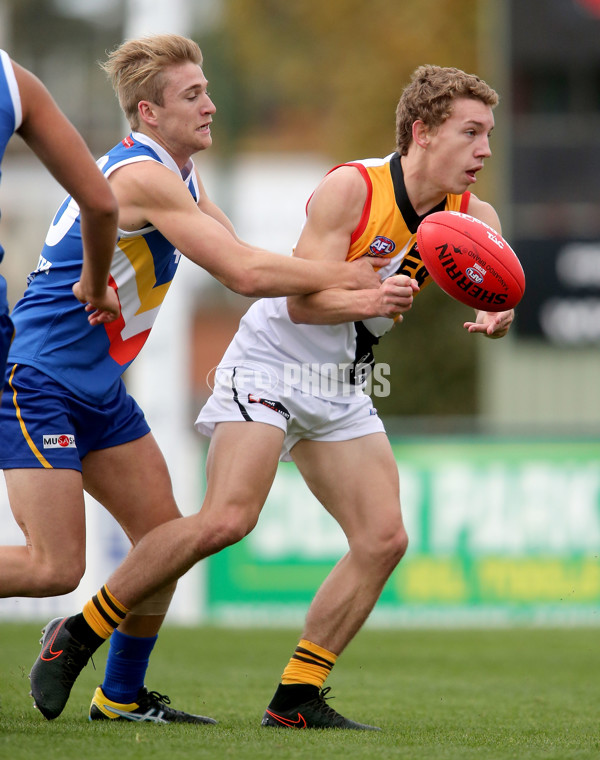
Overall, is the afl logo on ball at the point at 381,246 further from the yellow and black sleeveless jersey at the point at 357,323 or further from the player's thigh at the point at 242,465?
the player's thigh at the point at 242,465

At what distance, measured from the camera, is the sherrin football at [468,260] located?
13.4ft

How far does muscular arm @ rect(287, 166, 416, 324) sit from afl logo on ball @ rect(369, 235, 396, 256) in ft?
0.32

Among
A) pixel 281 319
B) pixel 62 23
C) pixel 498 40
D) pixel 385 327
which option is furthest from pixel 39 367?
pixel 62 23

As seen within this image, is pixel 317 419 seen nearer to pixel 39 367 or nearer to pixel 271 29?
pixel 39 367

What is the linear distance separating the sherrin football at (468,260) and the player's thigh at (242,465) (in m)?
0.81

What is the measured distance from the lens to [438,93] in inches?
164

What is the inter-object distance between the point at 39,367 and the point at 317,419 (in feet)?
3.29

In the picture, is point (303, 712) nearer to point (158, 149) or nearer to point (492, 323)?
point (492, 323)

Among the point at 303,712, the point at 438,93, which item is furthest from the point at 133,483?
the point at 438,93

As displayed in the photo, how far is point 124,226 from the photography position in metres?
Answer: 3.96

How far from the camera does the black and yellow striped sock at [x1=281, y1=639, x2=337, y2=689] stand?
419 cm

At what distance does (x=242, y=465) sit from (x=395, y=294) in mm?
785

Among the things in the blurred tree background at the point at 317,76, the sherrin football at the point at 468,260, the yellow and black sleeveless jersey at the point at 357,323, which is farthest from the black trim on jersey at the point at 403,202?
the blurred tree background at the point at 317,76

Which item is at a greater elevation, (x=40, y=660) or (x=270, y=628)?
(x=40, y=660)
